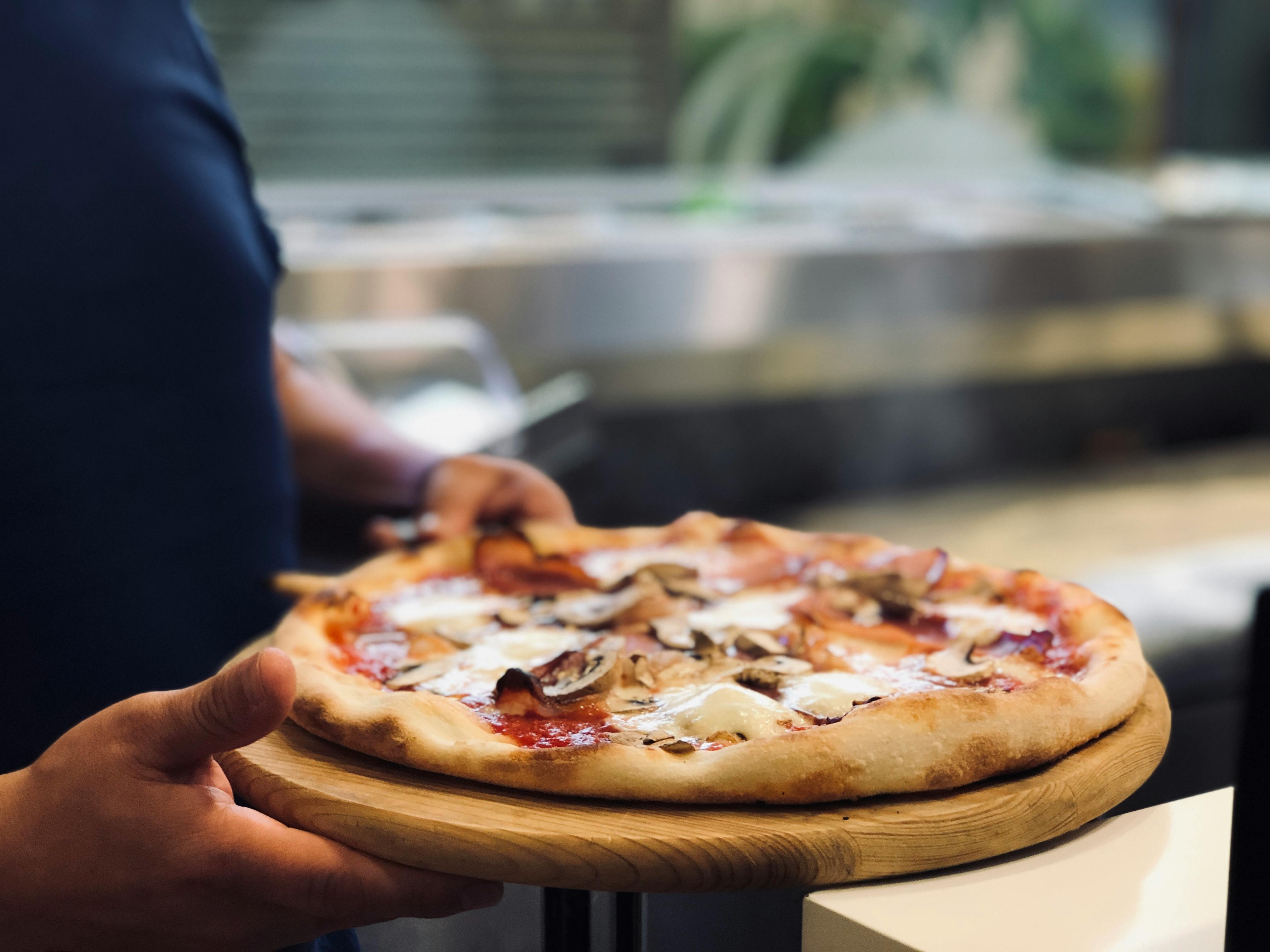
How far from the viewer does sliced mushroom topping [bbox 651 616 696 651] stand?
793 millimetres

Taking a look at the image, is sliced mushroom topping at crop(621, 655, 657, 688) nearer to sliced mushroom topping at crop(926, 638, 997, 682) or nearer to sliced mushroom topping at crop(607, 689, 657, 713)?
sliced mushroom topping at crop(607, 689, 657, 713)

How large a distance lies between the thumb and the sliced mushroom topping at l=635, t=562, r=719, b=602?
1.22 feet

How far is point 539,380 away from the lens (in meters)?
2.81

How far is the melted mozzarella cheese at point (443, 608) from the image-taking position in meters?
0.88

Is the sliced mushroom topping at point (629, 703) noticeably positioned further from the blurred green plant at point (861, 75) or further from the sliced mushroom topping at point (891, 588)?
the blurred green plant at point (861, 75)

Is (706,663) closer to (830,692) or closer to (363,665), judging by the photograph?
(830,692)

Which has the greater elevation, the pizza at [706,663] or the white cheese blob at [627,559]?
the pizza at [706,663]

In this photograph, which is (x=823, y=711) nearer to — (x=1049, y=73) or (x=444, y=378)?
(x=444, y=378)

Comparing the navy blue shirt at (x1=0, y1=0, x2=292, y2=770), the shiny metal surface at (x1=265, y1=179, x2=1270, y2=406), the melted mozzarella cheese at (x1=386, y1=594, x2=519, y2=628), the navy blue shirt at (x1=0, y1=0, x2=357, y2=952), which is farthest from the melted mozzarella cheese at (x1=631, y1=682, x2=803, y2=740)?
the shiny metal surface at (x1=265, y1=179, x2=1270, y2=406)

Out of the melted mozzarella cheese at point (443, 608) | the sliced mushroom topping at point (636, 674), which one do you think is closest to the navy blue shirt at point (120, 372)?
the melted mozzarella cheese at point (443, 608)

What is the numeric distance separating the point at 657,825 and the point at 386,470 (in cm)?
67

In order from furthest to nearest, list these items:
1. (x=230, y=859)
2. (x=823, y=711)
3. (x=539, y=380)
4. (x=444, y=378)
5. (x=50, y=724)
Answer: (x=539, y=380) → (x=444, y=378) → (x=50, y=724) → (x=823, y=711) → (x=230, y=859)

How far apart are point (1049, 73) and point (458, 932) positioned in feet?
11.6

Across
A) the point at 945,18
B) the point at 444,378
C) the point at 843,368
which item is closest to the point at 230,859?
the point at 444,378
